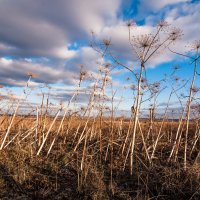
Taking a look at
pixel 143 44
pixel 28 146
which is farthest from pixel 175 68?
pixel 28 146

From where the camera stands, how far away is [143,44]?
572 centimetres

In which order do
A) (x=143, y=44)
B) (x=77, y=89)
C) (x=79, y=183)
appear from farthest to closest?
1. (x=77, y=89)
2. (x=143, y=44)
3. (x=79, y=183)

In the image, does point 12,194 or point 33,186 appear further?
point 33,186

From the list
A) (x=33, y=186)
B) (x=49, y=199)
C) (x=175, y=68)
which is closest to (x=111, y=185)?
(x=49, y=199)

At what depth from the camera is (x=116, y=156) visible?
699 cm

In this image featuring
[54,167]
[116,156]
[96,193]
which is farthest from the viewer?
[116,156]

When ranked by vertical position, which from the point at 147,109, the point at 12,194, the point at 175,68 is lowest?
the point at 12,194

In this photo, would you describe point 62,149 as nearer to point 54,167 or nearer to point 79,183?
point 54,167

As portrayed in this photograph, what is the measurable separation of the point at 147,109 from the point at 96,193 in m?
3.51

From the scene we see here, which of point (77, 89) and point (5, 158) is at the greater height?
point (77, 89)

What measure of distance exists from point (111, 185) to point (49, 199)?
1132mm

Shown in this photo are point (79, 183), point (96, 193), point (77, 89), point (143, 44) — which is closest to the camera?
point (96, 193)

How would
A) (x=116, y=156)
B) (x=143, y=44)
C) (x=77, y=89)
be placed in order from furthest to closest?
1. (x=77, y=89)
2. (x=116, y=156)
3. (x=143, y=44)

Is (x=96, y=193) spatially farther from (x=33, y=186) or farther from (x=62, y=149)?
(x=62, y=149)
